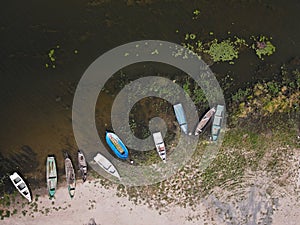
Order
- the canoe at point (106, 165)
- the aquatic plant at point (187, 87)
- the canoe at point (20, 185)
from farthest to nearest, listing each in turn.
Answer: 1. the aquatic plant at point (187, 87)
2. the canoe at point (106, 165)
3. the canoe at point (20, 185)

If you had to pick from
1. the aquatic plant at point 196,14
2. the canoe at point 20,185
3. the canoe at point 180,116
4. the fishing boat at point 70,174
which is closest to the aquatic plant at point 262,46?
the aquatic plant at point 196,14

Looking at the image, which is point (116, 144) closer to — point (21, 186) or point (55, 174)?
point (55, 174)

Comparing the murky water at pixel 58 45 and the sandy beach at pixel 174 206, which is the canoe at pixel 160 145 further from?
the murky water at pixel 58 45

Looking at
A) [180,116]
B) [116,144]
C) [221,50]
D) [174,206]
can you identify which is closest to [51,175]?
[116,144]

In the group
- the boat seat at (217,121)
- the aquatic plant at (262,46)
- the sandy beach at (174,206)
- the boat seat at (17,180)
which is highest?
the aquatic plant at (262,46)

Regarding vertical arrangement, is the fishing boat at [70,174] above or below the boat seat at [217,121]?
below

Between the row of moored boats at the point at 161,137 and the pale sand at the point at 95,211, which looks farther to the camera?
the row of moored boats at the point at 161,137
